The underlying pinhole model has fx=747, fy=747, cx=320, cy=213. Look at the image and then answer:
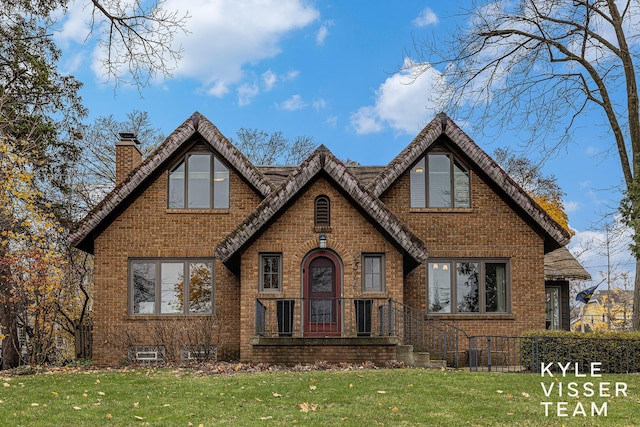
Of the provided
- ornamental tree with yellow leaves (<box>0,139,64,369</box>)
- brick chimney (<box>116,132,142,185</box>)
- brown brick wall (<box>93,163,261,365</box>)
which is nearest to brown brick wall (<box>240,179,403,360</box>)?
→ brown brick wall (<box>93,163,261,365</box>)

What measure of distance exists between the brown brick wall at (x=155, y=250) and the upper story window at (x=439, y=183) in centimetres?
445

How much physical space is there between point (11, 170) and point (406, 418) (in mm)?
12844

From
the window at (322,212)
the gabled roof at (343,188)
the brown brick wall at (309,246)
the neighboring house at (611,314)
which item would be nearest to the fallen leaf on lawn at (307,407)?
the gabled roof at (343,188)

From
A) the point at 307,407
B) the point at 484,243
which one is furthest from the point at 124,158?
the point at 307,407

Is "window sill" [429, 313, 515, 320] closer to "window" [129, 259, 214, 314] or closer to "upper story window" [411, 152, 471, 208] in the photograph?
"upper story window" [411, 152, 471, 208]

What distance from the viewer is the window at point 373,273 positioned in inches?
719

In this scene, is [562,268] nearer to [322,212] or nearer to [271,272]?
[322,212]

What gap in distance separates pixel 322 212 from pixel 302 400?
278 inches

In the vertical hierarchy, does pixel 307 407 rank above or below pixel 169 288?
below

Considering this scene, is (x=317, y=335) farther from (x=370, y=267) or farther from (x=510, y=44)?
(x=510, y=44)

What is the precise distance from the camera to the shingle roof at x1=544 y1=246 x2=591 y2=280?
23.6 metres

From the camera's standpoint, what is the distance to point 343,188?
17859mm

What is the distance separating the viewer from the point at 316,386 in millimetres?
13031

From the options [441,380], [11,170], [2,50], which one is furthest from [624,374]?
[2,50]
